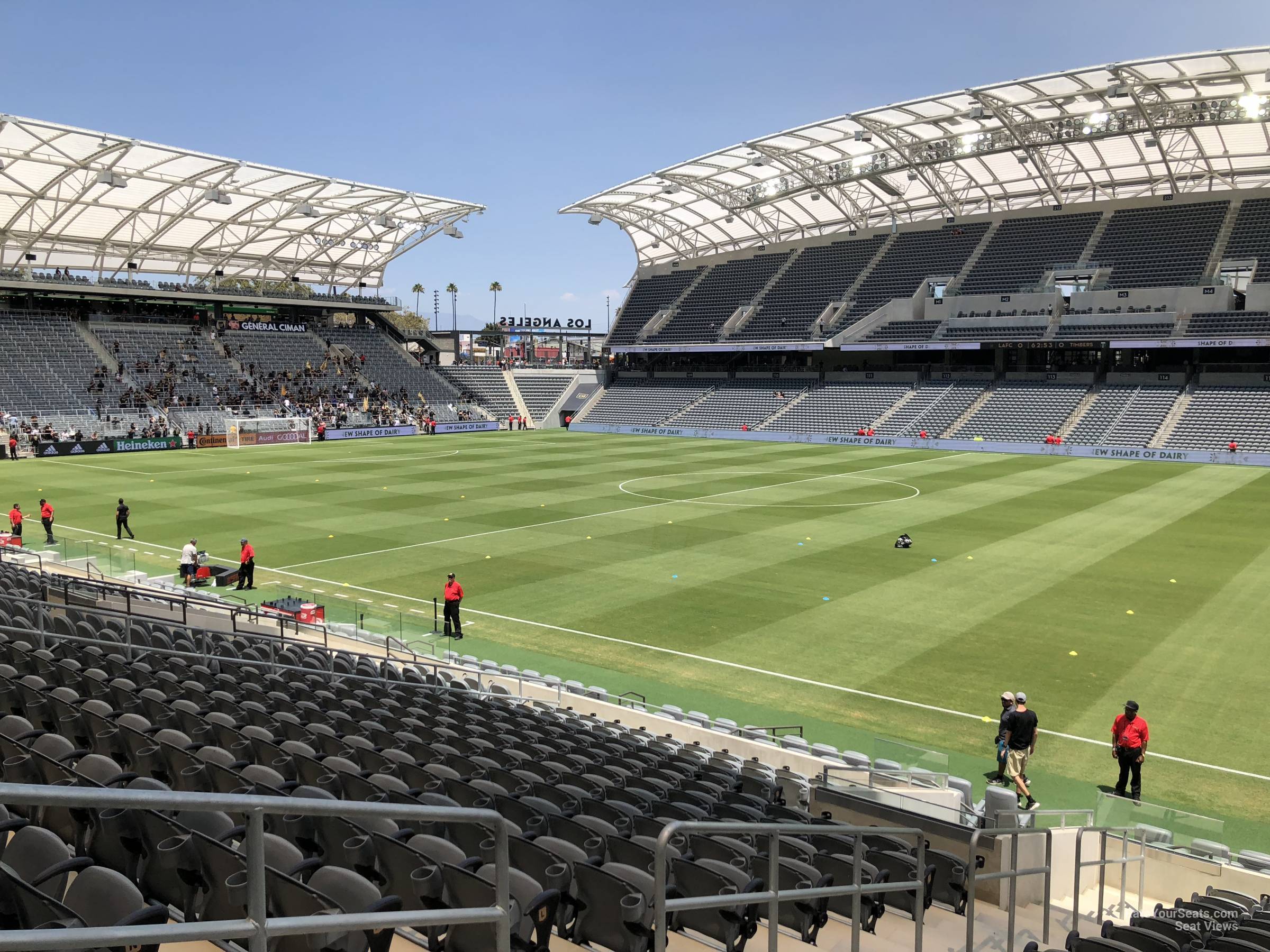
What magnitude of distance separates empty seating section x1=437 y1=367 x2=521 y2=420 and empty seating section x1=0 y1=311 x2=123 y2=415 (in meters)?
31.4

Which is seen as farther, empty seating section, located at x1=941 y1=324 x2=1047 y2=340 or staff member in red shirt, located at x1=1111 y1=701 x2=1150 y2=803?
empty seating section, located at x1=941 y1=324 x2=1047 y2=340

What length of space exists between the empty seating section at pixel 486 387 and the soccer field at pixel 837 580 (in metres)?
41.3

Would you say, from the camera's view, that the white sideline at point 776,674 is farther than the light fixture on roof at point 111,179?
No

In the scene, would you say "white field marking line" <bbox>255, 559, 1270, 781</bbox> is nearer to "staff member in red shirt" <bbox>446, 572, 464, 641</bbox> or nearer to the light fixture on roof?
"staff member in red shirt" <bbox>446, 572, 464, 641</bbox>

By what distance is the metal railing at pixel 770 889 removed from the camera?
14.0 feet

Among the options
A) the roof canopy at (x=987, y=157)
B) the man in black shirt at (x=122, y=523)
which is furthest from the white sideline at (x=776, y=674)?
the roof canopy at (x=987, y=157)

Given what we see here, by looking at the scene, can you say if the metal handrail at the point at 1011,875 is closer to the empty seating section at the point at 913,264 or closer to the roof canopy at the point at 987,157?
the roof canopy at the point at 987,157

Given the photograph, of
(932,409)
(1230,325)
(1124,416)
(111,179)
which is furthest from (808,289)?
(111,179)

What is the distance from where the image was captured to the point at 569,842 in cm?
670

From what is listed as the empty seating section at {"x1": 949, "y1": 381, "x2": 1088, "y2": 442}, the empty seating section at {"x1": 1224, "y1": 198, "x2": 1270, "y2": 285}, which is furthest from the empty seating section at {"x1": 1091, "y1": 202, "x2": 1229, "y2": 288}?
the empty seating section at {"x1": 949, "y1": 381, "x2": 1088, "y2": 442}

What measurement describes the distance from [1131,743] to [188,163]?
58.3m

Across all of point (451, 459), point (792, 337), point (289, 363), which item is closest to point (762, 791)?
point (451, 459)

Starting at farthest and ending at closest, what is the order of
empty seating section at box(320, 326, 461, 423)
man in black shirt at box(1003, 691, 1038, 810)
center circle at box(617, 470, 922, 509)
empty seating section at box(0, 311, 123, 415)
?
empty seating section at box(320, 326, 461, 423) → empty seating section at box(0, 311, 123, 415) → center circle at box(617, 470, 922, 509) → man in black shirt at box(1003, 691, 1038, 810)

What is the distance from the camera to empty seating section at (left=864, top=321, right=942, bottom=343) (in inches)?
2906
